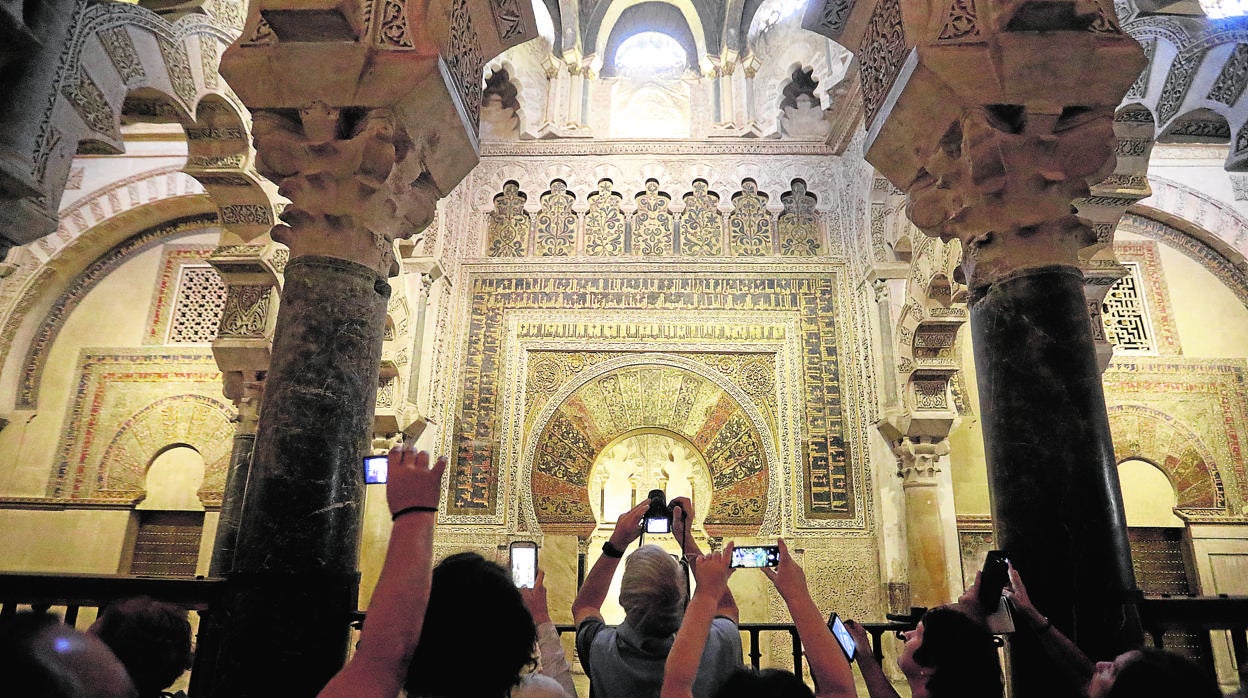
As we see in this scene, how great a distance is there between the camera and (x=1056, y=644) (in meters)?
2.02

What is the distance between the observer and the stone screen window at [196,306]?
345 inches

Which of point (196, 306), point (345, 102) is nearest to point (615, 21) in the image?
point (196, 306)

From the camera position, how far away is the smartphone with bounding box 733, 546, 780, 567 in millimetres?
1745

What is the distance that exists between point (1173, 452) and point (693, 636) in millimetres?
9133

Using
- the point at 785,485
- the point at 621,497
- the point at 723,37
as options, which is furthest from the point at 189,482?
the point at 723,37

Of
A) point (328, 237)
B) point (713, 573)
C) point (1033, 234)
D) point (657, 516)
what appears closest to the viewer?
point (713, 573)

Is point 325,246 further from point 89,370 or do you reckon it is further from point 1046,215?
point 89,370

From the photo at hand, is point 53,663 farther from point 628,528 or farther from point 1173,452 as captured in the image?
point 1173,452

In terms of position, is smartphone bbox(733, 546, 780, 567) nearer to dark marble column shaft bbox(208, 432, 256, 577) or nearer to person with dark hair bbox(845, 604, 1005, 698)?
person with dark hair bbox(845, 604, 1005, 698)

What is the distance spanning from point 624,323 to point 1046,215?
5468mm

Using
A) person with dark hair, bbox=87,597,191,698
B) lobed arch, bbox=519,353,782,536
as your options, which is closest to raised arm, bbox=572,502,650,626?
person with dark hair, bbox=87,597,191,698

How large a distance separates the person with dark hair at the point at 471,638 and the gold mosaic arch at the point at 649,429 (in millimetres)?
6414

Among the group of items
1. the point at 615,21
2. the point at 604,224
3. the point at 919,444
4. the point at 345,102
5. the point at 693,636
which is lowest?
the point at 693,636

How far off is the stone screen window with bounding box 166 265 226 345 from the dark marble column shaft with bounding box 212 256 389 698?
22.9 ft
